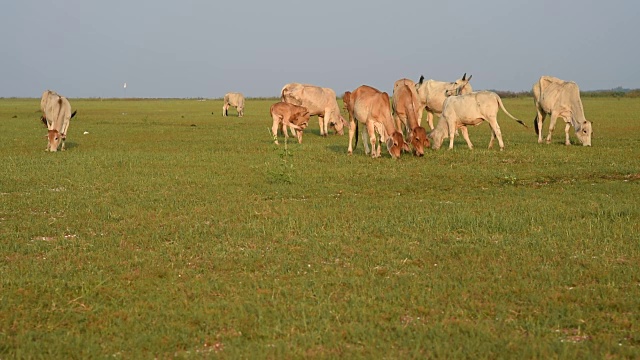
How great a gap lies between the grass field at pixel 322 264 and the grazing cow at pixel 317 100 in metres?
12.1

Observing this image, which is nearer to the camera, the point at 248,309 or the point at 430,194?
the point at 248,309

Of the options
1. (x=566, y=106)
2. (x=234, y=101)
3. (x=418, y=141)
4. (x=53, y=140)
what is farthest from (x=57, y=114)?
(x=234, y=101)

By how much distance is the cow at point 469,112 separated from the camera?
19.5 m

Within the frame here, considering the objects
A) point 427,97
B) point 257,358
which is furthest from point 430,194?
point 427,97

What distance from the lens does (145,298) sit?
6.92m

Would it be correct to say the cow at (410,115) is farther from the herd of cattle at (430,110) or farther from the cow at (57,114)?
the cow at (57,114)

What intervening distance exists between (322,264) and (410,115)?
12011 mm

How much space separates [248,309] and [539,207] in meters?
6.09

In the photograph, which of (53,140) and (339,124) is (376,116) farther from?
(339,124)

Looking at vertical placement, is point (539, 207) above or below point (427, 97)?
below

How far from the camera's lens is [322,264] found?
26.3 ft

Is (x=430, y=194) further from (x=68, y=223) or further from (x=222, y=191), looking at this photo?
(x=68, y=223)

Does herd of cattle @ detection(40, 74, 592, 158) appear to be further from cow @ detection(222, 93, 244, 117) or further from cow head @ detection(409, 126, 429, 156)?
cow @ detection(222, 93, 244, 117)

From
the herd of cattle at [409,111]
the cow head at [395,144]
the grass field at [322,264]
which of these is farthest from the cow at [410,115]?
the grass field at [322,264]
